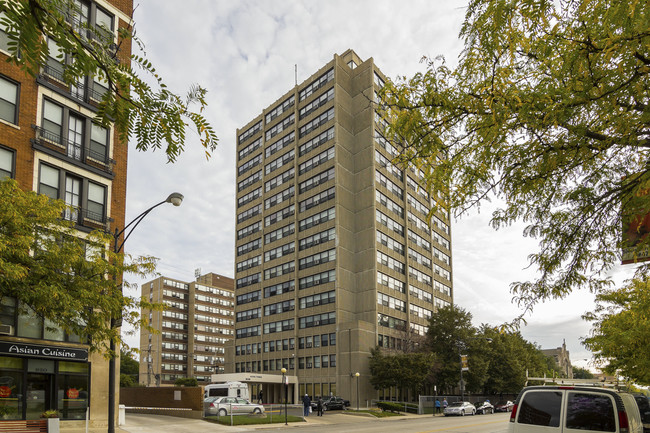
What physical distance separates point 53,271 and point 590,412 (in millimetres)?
15371

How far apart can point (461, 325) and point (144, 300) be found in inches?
2134

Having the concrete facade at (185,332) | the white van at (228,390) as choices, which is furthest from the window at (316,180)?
the concrete facade at (185,332)

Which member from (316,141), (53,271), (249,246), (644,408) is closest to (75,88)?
(53,271)

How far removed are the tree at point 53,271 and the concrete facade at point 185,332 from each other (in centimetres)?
10735

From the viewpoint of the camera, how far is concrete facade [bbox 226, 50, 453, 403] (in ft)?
218

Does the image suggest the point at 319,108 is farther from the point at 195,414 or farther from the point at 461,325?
the point at 195,414

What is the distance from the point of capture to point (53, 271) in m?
16.7

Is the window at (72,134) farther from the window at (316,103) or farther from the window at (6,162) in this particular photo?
the window at (316,103)

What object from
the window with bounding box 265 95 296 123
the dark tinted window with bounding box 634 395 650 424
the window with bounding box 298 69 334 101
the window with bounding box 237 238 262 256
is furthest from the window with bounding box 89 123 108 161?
the window with bounding box 265 95 296 123

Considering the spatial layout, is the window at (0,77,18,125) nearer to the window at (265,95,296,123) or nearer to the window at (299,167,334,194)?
the window at (299,167,334,194)

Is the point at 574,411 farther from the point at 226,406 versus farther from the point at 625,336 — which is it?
the point at 226,406

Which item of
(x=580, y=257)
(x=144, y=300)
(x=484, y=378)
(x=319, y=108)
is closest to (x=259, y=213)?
(x=319, y=108)

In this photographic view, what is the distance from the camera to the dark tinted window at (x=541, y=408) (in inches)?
346

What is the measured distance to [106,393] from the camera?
25.7 m
